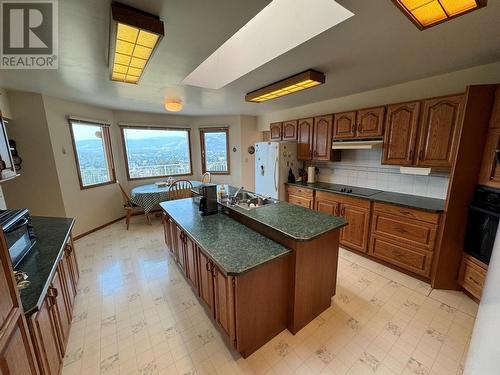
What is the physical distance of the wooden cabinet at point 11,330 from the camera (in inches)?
29.7

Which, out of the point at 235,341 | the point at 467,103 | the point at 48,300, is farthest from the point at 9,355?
the point at 467,103

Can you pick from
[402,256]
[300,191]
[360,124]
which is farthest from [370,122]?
[402,256]

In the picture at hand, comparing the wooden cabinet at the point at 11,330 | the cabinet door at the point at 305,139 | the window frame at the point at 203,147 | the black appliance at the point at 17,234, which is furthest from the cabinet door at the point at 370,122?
the black appliance at the point at 17,234

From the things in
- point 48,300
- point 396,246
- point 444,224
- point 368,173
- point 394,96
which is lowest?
point 396,246

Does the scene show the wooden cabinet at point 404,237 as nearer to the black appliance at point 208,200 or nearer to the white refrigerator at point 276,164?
the white refrigerator at point 276,164

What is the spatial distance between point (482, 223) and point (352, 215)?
1245 mm

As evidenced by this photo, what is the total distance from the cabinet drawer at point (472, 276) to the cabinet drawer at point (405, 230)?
0.30 metres

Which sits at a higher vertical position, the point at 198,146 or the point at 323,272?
the point at 198,146

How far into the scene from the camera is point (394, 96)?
9.21 ft

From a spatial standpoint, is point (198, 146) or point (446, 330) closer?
point (446, 330)

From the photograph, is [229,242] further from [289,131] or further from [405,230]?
[289,131]

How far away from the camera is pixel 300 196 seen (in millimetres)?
3682

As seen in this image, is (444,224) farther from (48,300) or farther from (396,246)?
(48,300)

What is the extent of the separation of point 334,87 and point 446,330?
9.70ft
